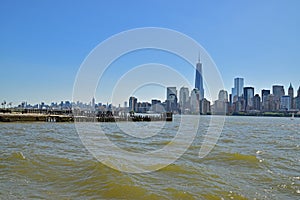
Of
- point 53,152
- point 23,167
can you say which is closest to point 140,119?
point 53,152

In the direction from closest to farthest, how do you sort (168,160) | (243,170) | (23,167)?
(23,167) < (243,170) < (168,160)

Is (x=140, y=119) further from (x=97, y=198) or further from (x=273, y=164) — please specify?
(x=97, y=198)

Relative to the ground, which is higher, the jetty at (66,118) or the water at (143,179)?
the jetty at (66,118)

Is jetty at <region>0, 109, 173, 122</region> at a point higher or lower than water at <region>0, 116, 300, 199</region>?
higher

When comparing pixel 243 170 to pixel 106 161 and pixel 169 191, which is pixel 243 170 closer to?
pixel 169 191

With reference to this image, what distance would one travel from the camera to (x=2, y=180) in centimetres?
1015

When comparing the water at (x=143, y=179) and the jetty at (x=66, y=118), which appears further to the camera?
the jetty at (x=66, y=118)

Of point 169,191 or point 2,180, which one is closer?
point 169,191

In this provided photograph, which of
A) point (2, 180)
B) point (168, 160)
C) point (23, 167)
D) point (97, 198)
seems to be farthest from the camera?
point (168, 160)

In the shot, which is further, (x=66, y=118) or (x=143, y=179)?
(x=66, y=118)

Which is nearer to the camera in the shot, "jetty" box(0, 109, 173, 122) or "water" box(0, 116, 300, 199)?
"water" box(0, 116, 300, 199)

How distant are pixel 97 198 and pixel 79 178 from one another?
2572 mm

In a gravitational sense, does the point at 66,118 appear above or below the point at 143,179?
above

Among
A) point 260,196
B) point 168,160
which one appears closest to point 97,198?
point 260,196
